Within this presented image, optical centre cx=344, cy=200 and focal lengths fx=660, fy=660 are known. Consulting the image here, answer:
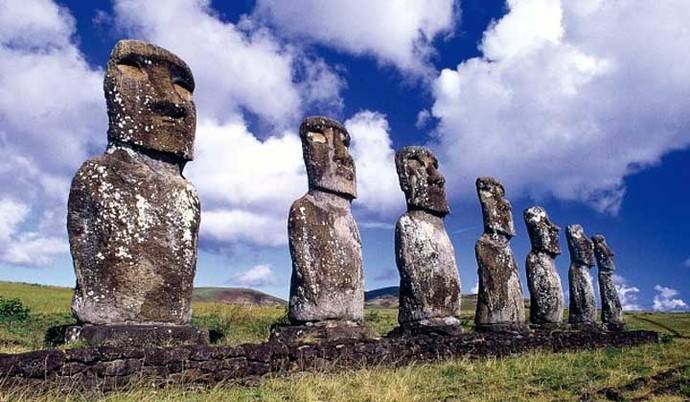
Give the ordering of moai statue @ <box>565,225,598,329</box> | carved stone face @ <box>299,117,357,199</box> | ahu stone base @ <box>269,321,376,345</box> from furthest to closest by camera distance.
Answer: moai statue @ <box>565,225,598,329</box> < carved stone face @ <box>299,117,357,199</box> < ahu stone base @ <box>269,321,376,345</box>

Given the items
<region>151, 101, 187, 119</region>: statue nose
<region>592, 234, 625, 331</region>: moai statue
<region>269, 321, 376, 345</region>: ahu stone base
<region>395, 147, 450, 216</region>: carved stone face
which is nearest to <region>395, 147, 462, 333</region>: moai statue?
<region>395, 147, 450, 216</region>: carved stone face

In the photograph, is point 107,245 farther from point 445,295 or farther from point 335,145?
point 445,295

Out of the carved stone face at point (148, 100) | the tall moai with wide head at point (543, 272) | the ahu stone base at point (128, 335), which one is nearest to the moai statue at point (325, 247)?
the ahu stone base at point (128, 335)

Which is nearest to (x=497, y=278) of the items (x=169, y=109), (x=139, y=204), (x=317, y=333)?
(x=317, y=333)

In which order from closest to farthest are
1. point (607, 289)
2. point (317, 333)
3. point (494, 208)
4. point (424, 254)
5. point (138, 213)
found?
point (138, 213) < point (317, 333) < point (424, 254) < point (494, 208) < point (607, 289)

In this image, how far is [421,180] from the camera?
47.9 feet

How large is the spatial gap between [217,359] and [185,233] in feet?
6.83

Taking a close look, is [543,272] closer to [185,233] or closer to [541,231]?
[541,231]

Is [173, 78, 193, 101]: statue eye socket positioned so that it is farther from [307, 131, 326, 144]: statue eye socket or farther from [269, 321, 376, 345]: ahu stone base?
[269, 321, 376, 345]: ahu stone base

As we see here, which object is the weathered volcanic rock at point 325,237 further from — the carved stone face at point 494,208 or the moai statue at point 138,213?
the carved stone face at point 494,208

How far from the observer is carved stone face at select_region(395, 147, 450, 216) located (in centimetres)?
1444

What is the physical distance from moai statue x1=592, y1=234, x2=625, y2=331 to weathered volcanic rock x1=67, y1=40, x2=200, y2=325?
18.1 m

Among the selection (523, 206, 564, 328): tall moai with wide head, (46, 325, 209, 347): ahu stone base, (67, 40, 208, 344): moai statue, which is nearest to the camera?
(46, 325, 209, 347): ahu stone base

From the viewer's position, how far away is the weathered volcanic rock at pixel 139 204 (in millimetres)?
9062
